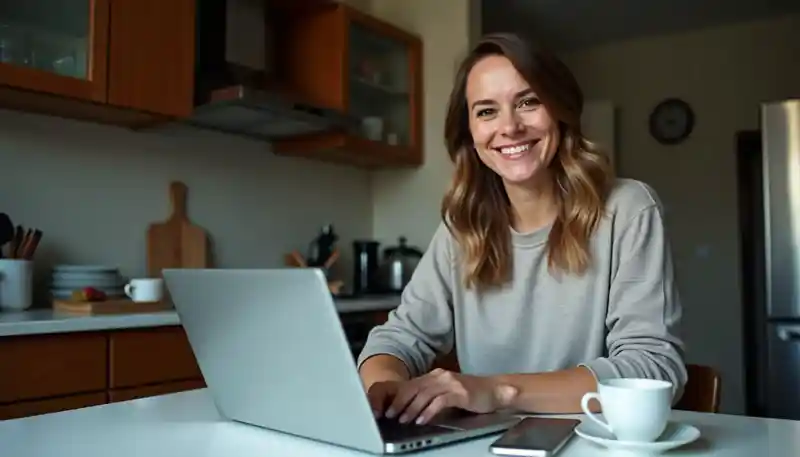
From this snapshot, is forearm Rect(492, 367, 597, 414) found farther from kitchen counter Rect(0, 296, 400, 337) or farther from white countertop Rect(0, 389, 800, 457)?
kitchen counter Rect(0, 296, 400, 337)

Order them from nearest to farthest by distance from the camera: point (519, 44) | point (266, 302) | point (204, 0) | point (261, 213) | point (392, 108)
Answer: point (266, 302)
point (519, 44)
point (204, 0)
point (261, 213)
point (392, 108)

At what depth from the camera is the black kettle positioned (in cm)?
347

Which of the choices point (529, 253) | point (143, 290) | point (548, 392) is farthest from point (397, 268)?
point (548, 392)

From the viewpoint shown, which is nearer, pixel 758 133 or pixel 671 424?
pixel 671 424

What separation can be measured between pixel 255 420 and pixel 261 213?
238 cm

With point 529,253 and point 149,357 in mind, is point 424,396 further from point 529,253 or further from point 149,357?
point 149,357

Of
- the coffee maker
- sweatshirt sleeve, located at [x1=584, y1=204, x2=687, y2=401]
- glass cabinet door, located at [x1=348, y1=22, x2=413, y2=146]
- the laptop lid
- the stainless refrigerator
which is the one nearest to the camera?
the laptop lid

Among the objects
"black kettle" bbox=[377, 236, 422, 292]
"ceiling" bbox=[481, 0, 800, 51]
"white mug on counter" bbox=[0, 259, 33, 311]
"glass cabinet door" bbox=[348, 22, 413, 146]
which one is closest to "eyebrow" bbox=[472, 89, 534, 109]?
"white mug on counter" bbox=[0, 259, 33, 311]

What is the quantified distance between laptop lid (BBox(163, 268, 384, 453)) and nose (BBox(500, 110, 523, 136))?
0.60 m

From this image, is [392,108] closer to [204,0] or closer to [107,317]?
[204,0]

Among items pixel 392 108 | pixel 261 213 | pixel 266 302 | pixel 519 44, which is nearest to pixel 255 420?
pixel 266 302

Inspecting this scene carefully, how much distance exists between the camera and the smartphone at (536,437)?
70 centimetres

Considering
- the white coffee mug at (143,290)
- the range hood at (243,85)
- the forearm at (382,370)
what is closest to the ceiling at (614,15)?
the range hood at (243,85)

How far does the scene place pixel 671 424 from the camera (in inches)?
32.5
